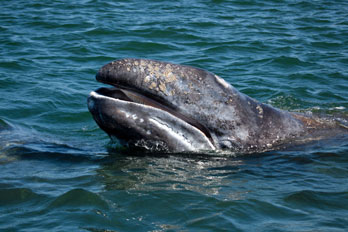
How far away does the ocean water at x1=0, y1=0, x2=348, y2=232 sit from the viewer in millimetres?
5148

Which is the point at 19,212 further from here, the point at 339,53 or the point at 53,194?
the point at 339,53

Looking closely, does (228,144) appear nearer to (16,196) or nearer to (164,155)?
(164,155)

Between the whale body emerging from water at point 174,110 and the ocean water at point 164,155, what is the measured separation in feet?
0.75

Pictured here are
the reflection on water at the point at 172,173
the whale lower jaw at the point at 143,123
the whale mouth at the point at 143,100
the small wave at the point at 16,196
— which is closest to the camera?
the small wave at the point at 16,196

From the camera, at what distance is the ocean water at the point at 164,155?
5148 millimetres

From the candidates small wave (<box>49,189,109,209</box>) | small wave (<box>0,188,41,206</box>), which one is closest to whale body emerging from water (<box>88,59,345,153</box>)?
small wave (<box>49,189,109,209</box>)

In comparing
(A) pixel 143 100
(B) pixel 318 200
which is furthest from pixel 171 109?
(B) pixel 318 200

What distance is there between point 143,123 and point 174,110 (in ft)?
1.40

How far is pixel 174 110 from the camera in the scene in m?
6.40

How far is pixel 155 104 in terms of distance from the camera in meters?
6.41

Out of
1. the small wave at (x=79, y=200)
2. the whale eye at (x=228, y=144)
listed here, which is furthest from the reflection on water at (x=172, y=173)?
the small wave at (x=79, y=200)

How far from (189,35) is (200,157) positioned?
1085cm

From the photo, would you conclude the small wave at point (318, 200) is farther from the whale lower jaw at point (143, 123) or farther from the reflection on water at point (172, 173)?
the whale lower jaw at point (143, 123)

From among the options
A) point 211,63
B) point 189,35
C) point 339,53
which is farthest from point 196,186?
point 189,35
